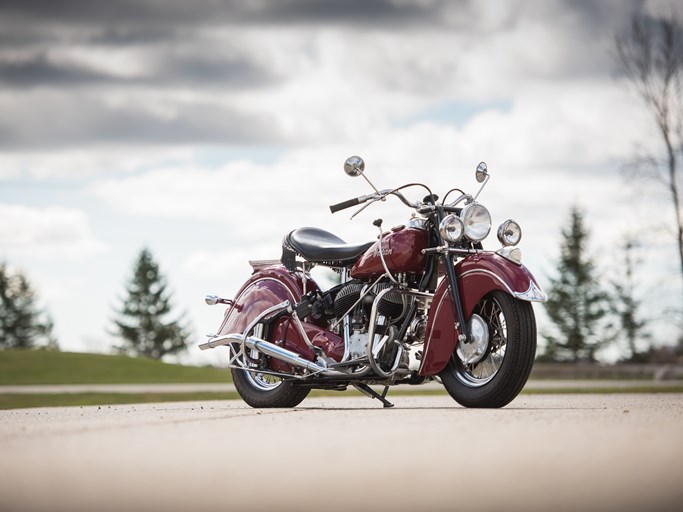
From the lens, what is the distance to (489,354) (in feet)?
26.3

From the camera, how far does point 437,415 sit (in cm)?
721

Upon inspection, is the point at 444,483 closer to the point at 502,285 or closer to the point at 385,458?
the point at 385,458

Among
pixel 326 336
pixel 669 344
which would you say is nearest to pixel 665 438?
pixel 326 336

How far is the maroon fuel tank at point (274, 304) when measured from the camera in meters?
9.08

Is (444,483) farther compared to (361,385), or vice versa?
(361,385)

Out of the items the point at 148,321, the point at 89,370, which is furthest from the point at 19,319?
the point at 89,370

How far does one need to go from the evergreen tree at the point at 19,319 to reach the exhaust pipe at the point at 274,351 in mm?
61228

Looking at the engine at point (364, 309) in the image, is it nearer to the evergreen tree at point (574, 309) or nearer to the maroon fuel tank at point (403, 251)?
the maroon fuel tank at point (403, 251)

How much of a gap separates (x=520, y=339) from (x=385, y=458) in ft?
10.1

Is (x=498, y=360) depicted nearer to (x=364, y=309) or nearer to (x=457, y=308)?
(x=457, y=308)

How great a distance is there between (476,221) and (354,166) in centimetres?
109

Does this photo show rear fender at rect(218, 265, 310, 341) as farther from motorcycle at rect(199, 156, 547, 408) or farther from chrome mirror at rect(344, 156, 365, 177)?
chrome mirror at rect(344, 156, 365, 177)

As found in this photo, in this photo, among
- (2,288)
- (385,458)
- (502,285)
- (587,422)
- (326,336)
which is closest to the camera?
(385,458)

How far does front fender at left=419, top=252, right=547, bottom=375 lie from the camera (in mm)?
7707
